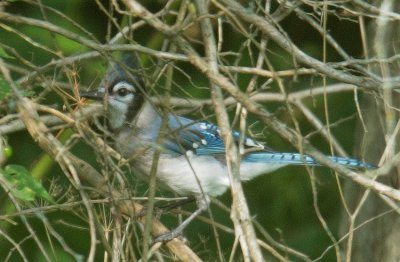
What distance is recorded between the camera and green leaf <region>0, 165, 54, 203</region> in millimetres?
2250

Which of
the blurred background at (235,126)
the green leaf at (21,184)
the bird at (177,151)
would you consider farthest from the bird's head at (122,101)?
the green leaf at (21,184)

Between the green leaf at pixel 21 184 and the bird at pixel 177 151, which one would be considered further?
the bird at pixel 177 151

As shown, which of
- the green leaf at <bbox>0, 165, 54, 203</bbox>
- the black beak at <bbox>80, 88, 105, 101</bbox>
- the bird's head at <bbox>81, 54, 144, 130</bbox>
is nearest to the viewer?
the green leaf at <bbox>0, 165, 54, 203</bbox>

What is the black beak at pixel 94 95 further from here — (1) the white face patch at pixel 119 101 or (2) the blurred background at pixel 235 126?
(2) the blurred background at pixel 235 126

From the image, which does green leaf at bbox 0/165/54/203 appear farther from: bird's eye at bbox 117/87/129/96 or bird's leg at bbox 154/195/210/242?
bird's eye at bbox 117/87/129/96

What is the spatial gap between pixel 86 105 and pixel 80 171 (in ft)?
0.71

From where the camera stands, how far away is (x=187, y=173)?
378 centimetres

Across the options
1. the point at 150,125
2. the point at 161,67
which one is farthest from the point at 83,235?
the point at 161,67

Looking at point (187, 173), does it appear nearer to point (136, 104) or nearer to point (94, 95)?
point (136, 104)

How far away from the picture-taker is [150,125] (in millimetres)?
3854

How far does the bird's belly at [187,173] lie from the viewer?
3746 millimetres

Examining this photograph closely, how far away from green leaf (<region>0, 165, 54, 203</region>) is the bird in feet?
2.83

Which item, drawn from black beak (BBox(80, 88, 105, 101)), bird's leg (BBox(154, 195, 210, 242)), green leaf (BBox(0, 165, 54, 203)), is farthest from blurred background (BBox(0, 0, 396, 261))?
green leaf (BBox(0, 165, 54, 203))

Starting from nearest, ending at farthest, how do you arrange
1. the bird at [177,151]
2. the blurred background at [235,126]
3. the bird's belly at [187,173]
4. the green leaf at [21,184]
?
the green leaf at [21,184], the bird at [177,151], the bird's belly at [187,173], the blurred background at [235,126]
